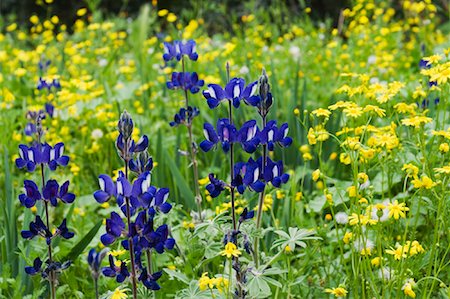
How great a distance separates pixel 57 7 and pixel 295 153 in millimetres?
5539

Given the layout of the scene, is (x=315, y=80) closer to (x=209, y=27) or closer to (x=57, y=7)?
(x=209, y=27)

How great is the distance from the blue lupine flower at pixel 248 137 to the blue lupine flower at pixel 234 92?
3.0 inches

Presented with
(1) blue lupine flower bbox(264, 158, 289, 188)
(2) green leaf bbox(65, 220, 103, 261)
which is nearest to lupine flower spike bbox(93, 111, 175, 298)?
(1) blue lupine flower bbox(264, 158, 289, 188)

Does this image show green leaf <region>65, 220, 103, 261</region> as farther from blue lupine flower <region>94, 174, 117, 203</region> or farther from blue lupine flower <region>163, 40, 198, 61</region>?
blue lupine flower <region>163, 40, 198, 61</region>

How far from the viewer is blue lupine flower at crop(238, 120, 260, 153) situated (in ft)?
5.39

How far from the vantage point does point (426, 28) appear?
4.19m

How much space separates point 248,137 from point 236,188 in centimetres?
33

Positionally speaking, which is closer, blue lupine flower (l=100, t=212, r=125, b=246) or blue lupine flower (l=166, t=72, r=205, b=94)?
blue lupine flower (l=100, t=212, r=125, b=246)

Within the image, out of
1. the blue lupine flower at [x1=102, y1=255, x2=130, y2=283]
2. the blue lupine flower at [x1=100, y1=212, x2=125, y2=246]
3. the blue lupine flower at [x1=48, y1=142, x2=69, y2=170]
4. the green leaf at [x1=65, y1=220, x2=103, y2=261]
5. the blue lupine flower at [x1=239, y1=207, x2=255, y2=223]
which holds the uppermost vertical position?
the blue lupine flower at [x1=48, y1=142, x2=69, y2=170]

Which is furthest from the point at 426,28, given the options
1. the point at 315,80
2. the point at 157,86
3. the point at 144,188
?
the point at 144,188

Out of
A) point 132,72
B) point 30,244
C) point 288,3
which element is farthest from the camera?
point 288,3

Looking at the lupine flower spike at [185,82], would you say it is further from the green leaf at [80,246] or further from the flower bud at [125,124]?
the flower bud at [125,124]

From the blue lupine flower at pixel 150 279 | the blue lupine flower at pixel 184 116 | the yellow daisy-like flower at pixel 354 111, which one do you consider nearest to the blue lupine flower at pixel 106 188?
the blue lupine flower at pixel 150 279

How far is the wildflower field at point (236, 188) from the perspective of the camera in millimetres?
1654
